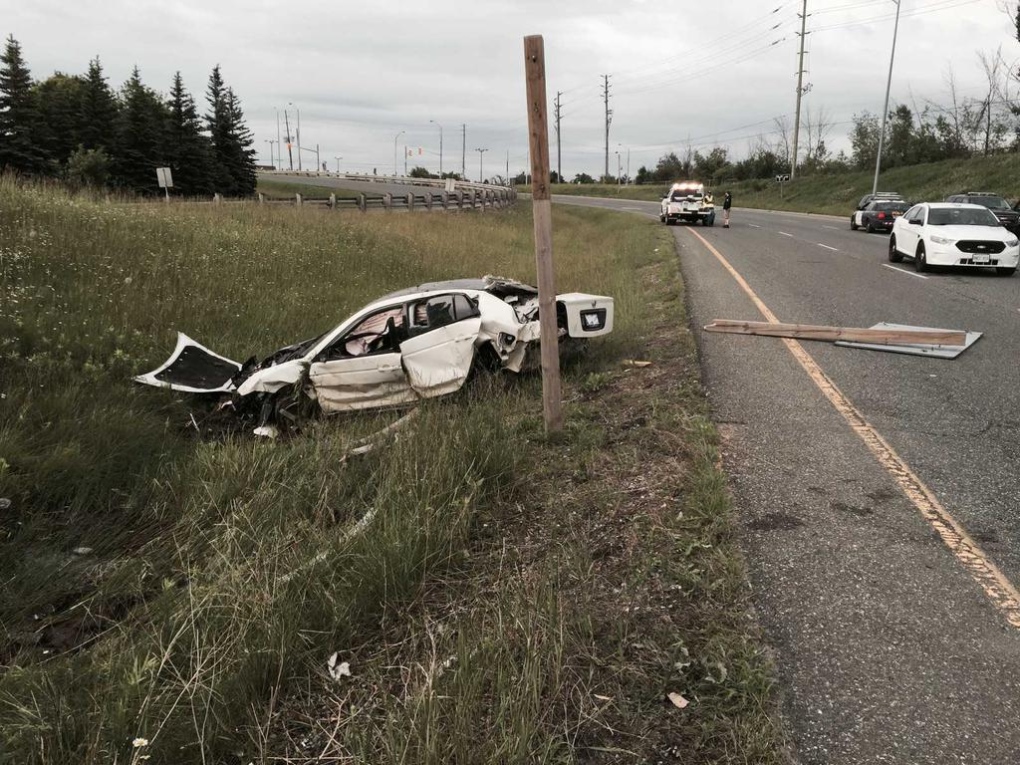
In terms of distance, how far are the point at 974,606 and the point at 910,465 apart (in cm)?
175

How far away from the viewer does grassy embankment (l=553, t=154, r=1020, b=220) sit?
4028cm

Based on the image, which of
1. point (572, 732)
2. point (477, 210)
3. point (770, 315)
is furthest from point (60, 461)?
point (477, 210)

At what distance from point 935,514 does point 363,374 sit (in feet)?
16.4

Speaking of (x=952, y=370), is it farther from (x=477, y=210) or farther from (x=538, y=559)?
(x=477, y=210)

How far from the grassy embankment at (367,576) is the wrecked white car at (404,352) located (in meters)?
0.30

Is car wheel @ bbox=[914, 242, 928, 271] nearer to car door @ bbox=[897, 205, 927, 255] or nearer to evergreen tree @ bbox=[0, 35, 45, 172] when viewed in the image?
car door @ bbox=[897, 205, 927, 255]

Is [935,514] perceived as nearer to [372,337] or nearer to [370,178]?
[372,337]

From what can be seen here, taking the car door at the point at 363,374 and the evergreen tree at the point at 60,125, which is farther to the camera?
the evergreen tree at the point at 60,125

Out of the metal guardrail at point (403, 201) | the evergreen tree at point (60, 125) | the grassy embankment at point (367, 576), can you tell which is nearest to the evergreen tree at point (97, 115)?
the evergreen tree at point (60, 125)

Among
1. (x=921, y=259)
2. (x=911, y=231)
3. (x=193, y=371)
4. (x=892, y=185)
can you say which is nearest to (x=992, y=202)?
(x=911, y=231)

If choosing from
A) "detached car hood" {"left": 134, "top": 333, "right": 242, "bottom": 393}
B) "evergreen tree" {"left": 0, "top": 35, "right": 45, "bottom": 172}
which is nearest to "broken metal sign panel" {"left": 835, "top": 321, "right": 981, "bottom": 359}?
"detached car hood" {"left": 134, "top": 333, "right": 242, "bottom": 393}

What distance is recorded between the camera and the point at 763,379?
7047 mm

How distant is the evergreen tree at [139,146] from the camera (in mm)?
40969

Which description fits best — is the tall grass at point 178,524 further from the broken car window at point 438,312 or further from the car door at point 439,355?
the broken car window at point 438,312
